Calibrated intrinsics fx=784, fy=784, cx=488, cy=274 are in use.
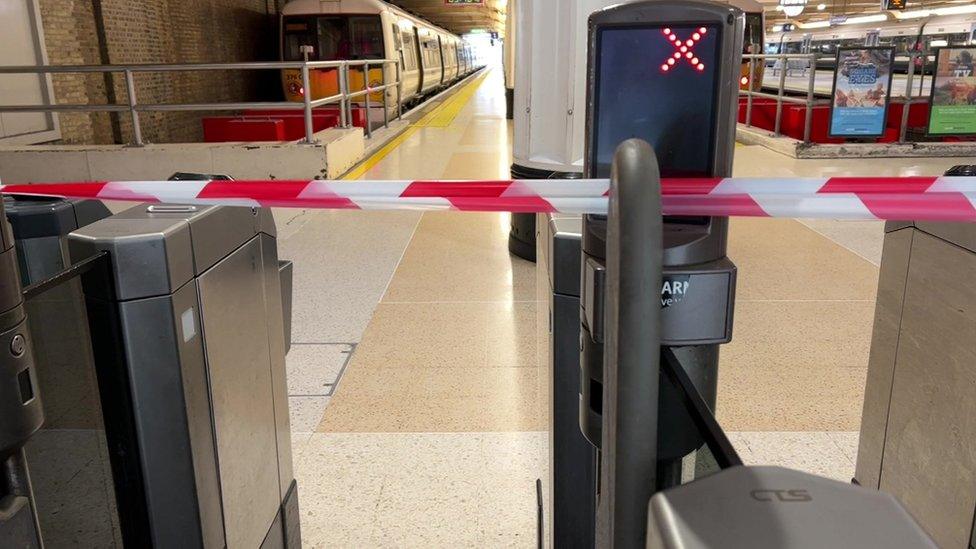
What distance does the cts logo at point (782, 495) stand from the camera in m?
0.56

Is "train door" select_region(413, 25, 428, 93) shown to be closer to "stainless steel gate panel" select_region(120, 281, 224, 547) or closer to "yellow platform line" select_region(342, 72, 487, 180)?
"yellow platform line" select_region(342, 72, 487, 180)

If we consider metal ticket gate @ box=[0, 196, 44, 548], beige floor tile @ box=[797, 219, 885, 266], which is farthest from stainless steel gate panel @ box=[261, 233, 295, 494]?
beige floor tile @ box=[797, 219, 885, 266]

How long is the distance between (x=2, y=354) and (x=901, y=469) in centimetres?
195

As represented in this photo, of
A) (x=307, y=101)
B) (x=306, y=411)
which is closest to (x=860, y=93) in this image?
(x=307, y=101)

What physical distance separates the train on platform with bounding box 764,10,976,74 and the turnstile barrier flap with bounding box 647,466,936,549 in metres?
17.9

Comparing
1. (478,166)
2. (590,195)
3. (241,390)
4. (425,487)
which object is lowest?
(425,487)

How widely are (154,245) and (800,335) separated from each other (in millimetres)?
3038

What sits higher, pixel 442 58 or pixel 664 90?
pixel 442 58

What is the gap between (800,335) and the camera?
3594mm

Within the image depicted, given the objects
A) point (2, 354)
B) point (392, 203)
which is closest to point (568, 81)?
point (392, 203)

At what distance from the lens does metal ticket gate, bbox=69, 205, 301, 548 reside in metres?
1.35

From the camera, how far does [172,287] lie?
137cm

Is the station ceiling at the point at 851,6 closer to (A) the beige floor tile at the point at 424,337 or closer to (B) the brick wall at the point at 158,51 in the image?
(B) the brick wall at the point at 158,51

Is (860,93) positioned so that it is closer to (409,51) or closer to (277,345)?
(409,51)
